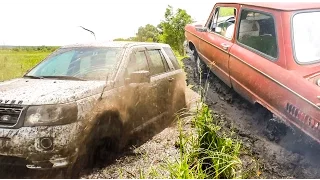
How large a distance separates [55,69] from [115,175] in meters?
1.56

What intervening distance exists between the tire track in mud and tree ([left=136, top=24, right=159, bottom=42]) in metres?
0.97

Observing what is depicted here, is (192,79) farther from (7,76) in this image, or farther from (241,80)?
(7,76)

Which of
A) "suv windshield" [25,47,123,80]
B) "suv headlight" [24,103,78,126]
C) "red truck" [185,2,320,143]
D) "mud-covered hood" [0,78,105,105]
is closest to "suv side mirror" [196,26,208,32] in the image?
"red truck" [185,2,320,143]

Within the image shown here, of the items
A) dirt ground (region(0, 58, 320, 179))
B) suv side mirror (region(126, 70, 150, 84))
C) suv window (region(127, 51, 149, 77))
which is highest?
suv window (region(127, 51, 149, 77))

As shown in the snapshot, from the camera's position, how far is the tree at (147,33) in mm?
5211

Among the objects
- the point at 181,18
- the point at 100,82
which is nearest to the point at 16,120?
the point at 100,82

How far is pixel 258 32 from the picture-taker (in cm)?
520

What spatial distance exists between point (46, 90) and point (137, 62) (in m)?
1.34

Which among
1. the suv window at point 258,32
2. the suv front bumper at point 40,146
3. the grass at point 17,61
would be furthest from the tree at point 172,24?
the suv front bumper at point 40,146

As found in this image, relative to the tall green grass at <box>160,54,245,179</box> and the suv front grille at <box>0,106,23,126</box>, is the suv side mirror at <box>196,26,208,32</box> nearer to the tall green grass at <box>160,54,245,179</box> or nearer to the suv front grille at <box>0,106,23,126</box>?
the tall green grass at <box>160,54,245,179</box>

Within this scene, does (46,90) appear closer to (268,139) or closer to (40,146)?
(40,146)

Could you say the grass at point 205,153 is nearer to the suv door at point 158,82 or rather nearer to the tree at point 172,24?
the suv door at point 158,82

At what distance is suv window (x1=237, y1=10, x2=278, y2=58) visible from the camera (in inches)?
190

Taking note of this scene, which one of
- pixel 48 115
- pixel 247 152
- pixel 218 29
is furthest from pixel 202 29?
pixel 48 115
